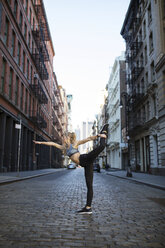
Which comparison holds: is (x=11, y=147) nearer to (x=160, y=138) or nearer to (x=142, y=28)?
(x=160, y=138)

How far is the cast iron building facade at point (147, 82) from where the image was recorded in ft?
74.8

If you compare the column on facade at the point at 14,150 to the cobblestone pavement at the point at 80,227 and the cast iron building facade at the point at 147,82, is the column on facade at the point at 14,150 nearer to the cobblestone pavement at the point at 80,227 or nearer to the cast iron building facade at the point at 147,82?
the cast iron building facade at the point at 147,82

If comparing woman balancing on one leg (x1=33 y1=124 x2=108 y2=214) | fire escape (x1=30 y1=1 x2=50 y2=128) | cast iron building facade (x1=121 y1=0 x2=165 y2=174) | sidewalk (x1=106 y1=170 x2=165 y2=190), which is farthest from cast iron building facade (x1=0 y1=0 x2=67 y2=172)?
woman balancing on one leg (x1=33 y1=124 x2=108 y2=214)

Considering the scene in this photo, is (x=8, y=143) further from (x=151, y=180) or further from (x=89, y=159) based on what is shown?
(x=89, y=159)

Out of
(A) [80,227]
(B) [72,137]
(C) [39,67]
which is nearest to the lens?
(A) [80,227]

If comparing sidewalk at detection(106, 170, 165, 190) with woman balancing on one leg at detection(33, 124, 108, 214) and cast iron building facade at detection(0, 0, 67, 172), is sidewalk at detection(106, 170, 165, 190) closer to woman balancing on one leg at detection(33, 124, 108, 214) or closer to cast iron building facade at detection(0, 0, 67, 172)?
woman balancing on one leg at detection(33, 124, 108, 214)

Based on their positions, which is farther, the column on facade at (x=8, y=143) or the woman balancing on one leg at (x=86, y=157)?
the column on facade at (x=8, y=143)

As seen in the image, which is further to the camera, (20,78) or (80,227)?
(20,78)

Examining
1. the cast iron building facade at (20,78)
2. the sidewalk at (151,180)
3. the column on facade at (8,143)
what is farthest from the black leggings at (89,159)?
the column on facade at (8,143)

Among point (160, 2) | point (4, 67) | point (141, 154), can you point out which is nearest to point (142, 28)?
point (160, 2)

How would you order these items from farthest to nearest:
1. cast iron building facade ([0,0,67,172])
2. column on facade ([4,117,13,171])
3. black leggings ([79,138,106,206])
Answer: column on facade ([4,117,13,171]) → cast iron building facade ([0,0,67,172]) → black leggings ([79,138,106,206])

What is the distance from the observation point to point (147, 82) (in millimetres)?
28609

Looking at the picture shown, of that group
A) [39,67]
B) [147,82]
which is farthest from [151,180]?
[39,67]

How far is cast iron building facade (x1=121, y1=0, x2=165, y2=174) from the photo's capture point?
22812mm
